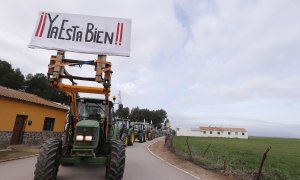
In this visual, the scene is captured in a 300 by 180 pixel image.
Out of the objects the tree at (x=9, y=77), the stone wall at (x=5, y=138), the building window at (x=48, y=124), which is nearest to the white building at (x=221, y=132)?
the tree at (x=9, y=77)

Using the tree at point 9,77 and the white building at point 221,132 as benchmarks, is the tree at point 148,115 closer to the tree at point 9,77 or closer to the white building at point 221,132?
the white building at point 221,132

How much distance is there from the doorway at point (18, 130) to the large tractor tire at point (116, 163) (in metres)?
13.5

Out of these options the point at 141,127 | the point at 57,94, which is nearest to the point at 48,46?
the point at 141,127

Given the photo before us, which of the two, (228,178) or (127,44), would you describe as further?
(228,178)

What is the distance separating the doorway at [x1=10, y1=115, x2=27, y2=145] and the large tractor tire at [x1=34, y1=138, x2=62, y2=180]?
42.4ft

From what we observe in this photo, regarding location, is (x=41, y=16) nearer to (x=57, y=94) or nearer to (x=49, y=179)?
(x=49, y=179)

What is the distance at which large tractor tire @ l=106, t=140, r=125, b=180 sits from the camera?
25.1 feet

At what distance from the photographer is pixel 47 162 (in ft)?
23.6

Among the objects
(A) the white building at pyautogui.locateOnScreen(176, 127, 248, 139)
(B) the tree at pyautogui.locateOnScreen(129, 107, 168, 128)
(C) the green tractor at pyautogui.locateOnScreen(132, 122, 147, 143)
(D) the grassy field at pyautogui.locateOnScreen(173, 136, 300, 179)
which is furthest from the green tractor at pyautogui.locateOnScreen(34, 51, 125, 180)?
(A) the white building at pyautogui.locateOnScreen(176, 127, 248, 139)

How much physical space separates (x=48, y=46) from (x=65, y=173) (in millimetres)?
4309

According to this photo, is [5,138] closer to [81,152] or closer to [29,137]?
[29,137]

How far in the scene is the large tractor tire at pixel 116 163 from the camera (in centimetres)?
764

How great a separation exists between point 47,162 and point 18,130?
1392cm

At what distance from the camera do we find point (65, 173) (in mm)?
9188
